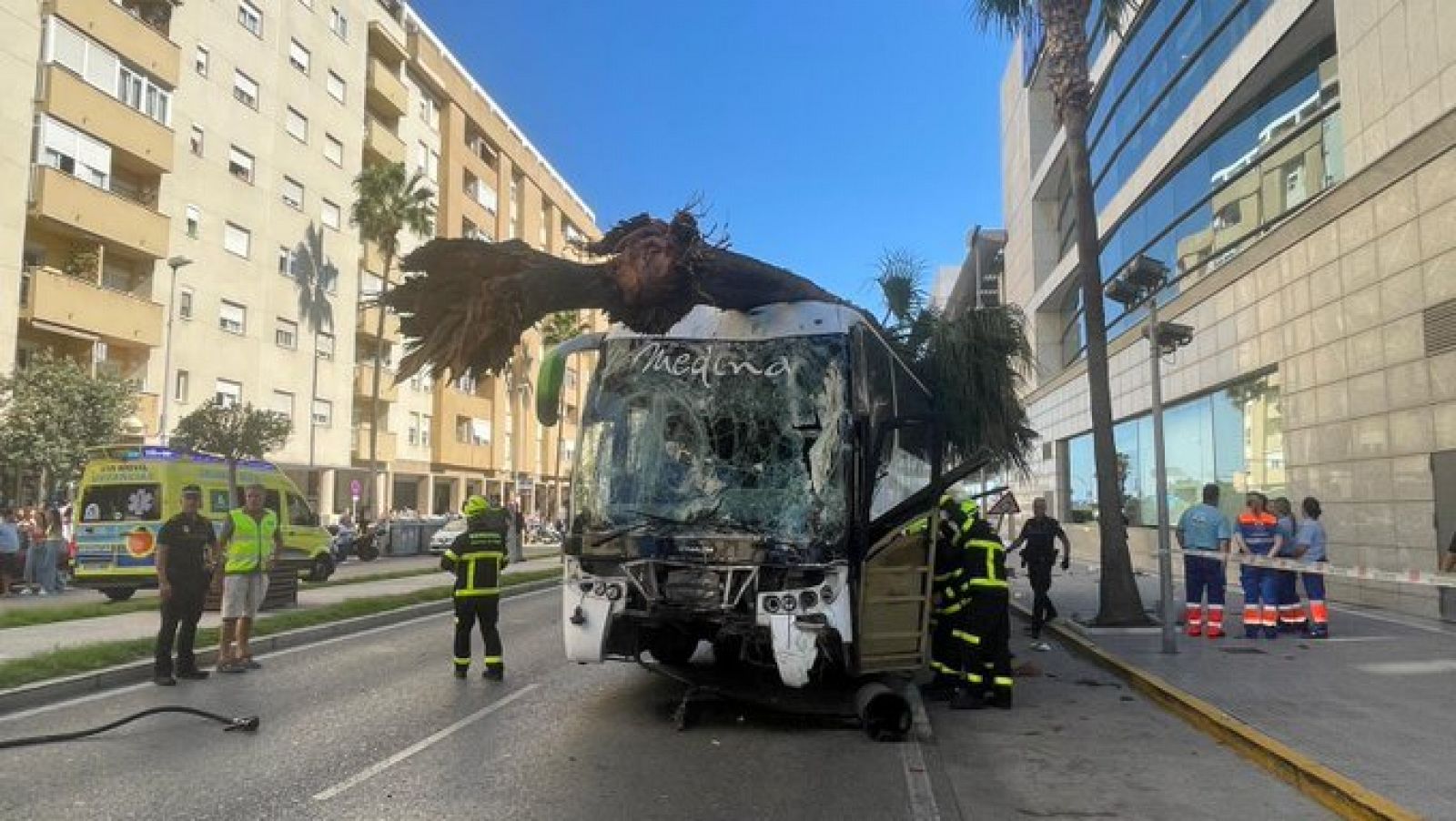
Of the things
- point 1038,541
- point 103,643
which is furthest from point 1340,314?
point 103,643

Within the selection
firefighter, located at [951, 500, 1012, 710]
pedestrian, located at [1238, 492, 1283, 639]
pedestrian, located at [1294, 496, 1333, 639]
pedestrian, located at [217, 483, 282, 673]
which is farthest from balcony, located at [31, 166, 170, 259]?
pedestrian, located at [1294, 496, 1333, 639]

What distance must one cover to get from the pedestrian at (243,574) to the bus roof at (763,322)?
481 centimetres

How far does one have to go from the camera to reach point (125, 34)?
29.5 metres

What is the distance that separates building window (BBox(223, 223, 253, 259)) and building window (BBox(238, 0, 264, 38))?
7304 mm

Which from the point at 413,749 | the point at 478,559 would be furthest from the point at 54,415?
the point at 413,749

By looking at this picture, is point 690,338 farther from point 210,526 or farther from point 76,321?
point 76,321

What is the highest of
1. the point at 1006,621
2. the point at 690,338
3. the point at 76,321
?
the point at 76,321

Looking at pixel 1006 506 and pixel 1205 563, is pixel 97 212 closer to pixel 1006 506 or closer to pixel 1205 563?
pixel 1006 506

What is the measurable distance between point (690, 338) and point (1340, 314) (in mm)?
11624

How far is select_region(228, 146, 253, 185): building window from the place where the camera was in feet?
117

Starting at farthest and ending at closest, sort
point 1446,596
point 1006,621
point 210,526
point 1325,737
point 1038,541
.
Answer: point 1038,541 → point 1446,596 → point 210,526 → point 1006,621 → point 1325,737

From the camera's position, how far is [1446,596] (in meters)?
12.7

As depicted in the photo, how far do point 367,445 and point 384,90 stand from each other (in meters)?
15.9

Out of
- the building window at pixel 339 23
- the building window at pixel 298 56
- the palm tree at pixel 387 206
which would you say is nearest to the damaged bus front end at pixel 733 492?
the palm tree at pixel 387 206
